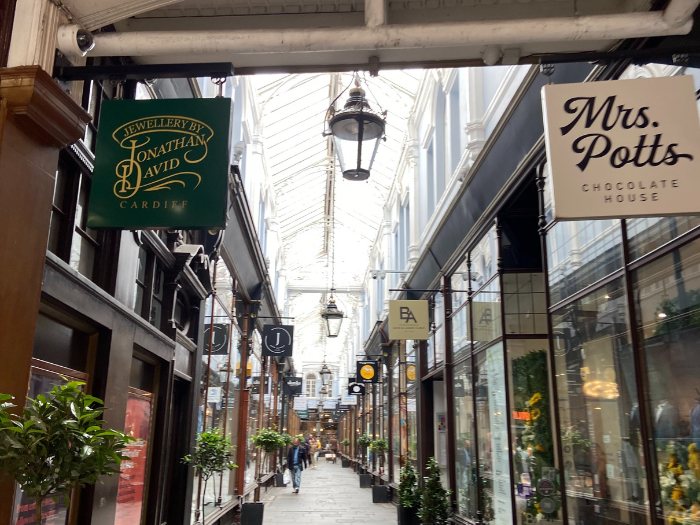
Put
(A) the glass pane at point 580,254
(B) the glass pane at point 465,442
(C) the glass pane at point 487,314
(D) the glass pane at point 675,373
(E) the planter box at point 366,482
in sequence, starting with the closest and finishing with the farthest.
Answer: (D) the glass pane at point 675,373
(A) the glass pane at point 580,254
(C) the glass pane at point 487,314
(B) the glass pane at point 465,442
(E) the planter box at point 366,482

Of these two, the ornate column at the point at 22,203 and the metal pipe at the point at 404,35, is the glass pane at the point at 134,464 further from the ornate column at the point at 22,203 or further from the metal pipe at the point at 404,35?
the metal pipe at the point at 404,35

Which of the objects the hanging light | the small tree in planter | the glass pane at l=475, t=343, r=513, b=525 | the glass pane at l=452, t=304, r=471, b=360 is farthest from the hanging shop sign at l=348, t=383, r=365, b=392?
the hanging light

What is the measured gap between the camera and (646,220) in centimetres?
475

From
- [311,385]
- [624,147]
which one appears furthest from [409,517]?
[311,385]

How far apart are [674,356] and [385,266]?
1725 centimetres

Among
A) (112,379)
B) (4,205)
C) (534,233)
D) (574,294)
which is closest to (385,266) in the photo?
(534,233)

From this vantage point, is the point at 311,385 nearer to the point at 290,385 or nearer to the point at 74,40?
the point at 290,385

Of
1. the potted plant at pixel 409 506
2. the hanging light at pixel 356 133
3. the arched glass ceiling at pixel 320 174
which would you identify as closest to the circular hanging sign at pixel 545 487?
the potted plant at pixel 409 506

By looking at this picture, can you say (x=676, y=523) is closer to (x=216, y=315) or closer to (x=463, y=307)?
(x=463, y=307)

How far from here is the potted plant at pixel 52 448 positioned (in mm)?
2650

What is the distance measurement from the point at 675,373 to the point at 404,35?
9.51 feet

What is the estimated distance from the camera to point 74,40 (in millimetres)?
3752

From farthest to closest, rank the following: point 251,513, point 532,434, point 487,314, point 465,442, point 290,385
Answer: point 290,385 < point 251,513 < point 465,442 < point 487,314 < point 532,434

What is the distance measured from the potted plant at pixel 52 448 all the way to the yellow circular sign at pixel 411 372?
1216 centimetres
